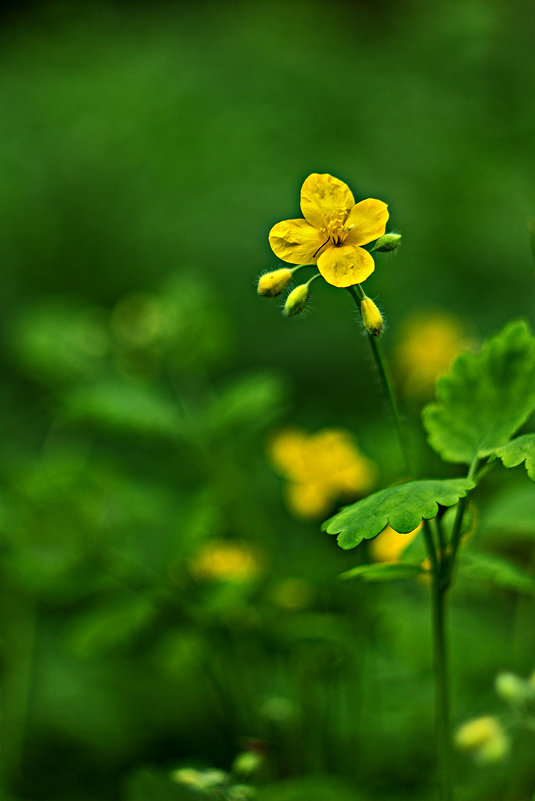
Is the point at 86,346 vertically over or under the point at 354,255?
over

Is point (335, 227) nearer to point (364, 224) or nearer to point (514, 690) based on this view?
point (364, 224)

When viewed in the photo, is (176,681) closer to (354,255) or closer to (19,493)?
(19,493)

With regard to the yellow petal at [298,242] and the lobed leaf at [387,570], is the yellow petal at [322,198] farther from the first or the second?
the lobed leaf at [387,570]

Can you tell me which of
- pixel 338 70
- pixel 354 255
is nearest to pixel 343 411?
pixel 354 255

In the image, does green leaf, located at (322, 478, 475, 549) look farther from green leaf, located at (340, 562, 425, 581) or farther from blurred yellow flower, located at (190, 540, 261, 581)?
blurred yellow flower, located at (190, 540, 261, 581)

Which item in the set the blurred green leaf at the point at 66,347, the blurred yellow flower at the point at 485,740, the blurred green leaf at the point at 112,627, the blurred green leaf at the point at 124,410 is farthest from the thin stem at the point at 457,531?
the blurred green leaf at the point at 66,347

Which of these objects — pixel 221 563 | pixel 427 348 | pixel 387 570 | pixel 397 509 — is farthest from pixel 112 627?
pixel 427 348
